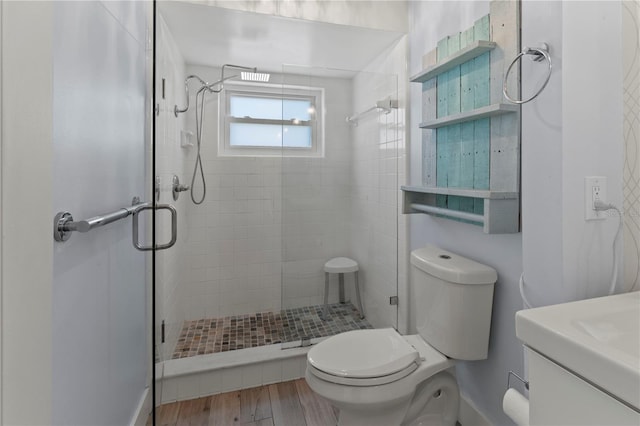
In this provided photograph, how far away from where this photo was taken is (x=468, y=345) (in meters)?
1.37

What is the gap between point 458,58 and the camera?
1.45m

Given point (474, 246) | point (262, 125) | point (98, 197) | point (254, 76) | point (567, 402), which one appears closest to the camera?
point (567, 402)

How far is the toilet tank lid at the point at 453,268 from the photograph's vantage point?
1.34 m

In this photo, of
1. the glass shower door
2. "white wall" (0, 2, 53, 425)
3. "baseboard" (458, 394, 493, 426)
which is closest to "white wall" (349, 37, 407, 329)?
the glass shower door

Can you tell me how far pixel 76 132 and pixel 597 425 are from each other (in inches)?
57.9

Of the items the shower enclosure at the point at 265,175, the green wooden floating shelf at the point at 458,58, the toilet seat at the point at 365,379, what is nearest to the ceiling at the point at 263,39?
the shower enclosure at the point at 265,175

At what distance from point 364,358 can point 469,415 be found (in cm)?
66

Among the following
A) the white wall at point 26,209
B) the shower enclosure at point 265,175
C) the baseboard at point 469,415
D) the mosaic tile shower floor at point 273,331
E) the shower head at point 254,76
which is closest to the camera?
the white wall at point 26,209

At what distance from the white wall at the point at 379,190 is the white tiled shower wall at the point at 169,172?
1172 mm

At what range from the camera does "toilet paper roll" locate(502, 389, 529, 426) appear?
873mm

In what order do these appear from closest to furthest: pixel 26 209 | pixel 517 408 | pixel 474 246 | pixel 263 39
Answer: pixel 26 209
pixel 517 408
pixel 474 246
pixel 263 39

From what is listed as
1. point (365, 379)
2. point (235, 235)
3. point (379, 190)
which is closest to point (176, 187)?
point (235, 235)

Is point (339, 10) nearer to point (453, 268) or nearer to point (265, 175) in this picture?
point (265, 175)

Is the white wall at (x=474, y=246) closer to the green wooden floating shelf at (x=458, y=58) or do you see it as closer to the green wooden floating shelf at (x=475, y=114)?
the green wooden floating shelf at (x=458, y=58)
